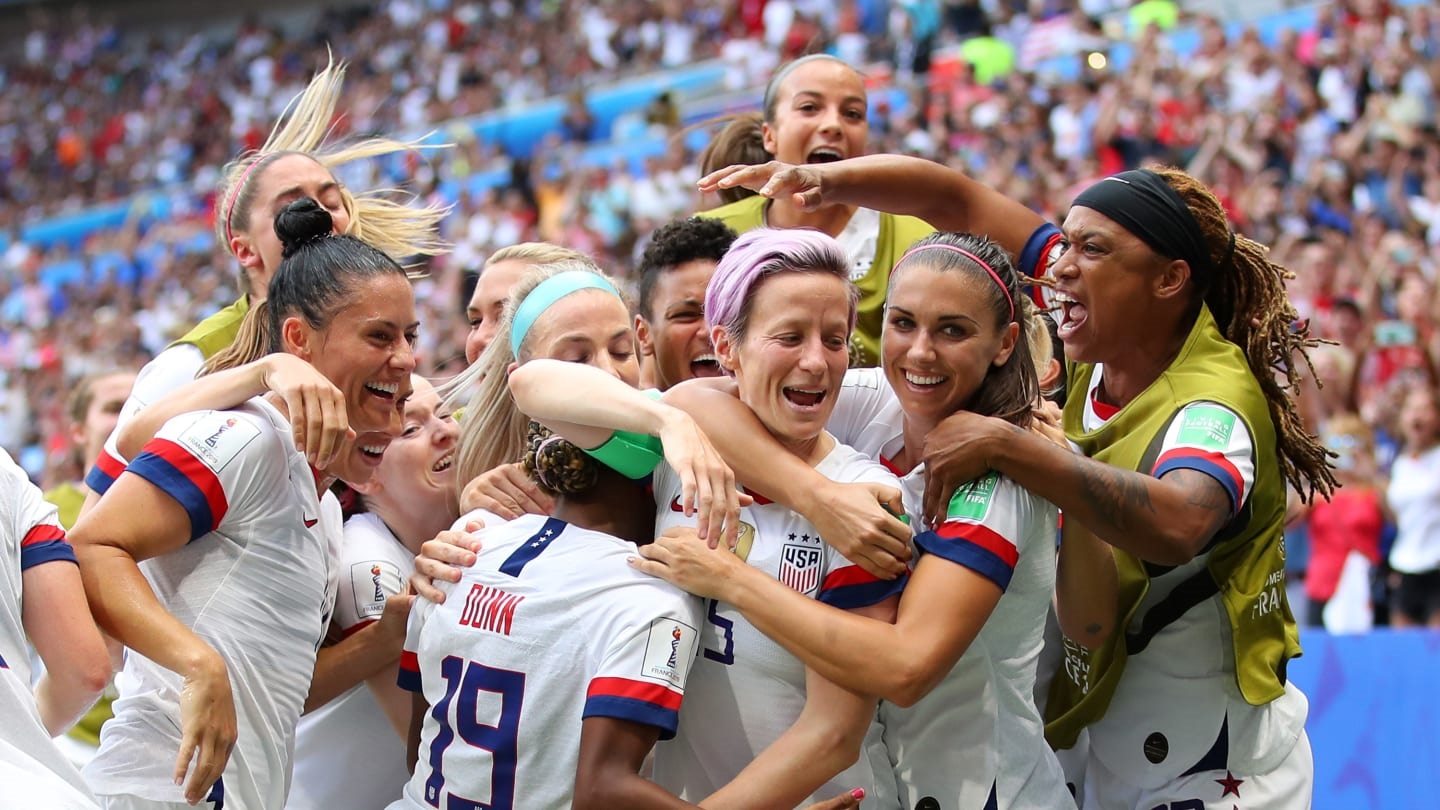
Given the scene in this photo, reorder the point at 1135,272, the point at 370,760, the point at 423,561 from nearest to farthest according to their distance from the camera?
the point at 423,561 → the point at 1135,272 → the point at 370,760

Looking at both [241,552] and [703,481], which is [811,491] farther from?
[241,552]

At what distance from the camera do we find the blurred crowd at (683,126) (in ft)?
34.3

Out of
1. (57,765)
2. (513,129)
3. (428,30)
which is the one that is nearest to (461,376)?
(57,765)

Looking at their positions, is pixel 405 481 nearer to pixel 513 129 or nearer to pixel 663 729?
pixel 663 729

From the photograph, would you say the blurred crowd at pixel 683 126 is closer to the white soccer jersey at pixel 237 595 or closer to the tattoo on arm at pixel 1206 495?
the tattoo on arm at pixel 1206 495

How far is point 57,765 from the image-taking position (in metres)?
2.81

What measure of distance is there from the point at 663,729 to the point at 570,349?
1125 millimetres

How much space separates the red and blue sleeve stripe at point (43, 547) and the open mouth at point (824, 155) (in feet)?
9.44

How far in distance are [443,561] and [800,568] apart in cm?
80

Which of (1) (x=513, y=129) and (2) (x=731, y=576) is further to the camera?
(1) (x=513, y=129)

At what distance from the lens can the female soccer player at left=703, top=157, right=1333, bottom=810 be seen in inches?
138

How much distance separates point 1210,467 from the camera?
10.7 feet

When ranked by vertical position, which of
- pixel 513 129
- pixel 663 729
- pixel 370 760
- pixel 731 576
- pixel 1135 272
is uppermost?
pixel 1135 272

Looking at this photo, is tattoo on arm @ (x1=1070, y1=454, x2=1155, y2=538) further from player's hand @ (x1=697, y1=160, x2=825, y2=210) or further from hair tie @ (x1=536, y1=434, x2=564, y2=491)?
hair tie @ (x1=536, y1=434, x2=564, y2=491)
